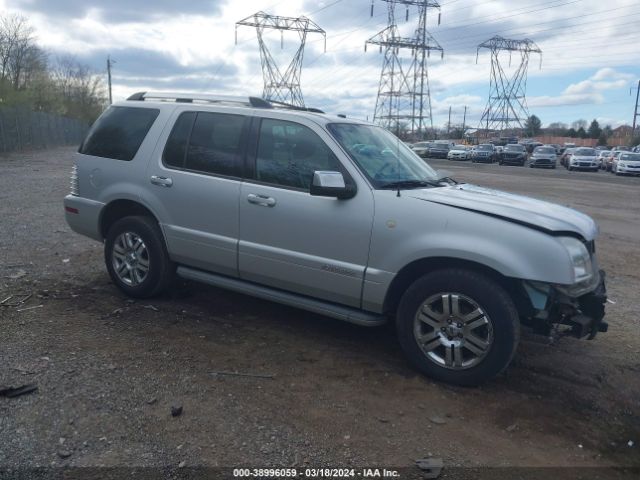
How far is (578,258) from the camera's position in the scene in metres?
3.92

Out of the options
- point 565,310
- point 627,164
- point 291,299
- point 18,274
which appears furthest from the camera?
point 627,164

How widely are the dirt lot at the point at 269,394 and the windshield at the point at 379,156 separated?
1427 mm

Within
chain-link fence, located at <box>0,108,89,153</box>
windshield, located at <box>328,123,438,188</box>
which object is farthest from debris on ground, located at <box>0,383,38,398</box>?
chain-link fence, located at <box>0,108,89,153</box>

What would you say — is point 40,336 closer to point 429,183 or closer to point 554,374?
point 429,183

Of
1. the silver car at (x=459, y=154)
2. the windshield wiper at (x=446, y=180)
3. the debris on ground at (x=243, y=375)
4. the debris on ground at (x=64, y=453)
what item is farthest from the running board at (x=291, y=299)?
the silver car at (x=459, y=154)

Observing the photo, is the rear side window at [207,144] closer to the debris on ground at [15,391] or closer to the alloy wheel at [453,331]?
the alloy wheel at [453,331]

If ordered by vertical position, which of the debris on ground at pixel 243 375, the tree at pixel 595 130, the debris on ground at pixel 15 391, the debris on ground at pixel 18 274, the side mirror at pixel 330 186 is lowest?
the debris on ground at pixel 15 391

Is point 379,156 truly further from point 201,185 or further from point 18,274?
point 18,274

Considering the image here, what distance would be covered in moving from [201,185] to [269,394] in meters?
2.10

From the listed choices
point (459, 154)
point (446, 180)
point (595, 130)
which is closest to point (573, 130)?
point (595, 130)

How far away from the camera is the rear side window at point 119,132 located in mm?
5637

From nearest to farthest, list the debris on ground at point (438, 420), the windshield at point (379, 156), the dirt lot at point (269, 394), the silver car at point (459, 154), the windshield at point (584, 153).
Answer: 1. the dirt lot at point (269, 394)
2. the debris on ground at point (438, 420)
3. the windshield at point (379, 156)
4. the windshield at point (584, 153)
5. the silver car at point (459, 154)

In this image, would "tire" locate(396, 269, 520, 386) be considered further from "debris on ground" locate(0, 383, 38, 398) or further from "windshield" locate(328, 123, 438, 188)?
"debris on ground" locate(0, 383, 38, 398)

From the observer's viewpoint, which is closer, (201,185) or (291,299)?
(291,299)
